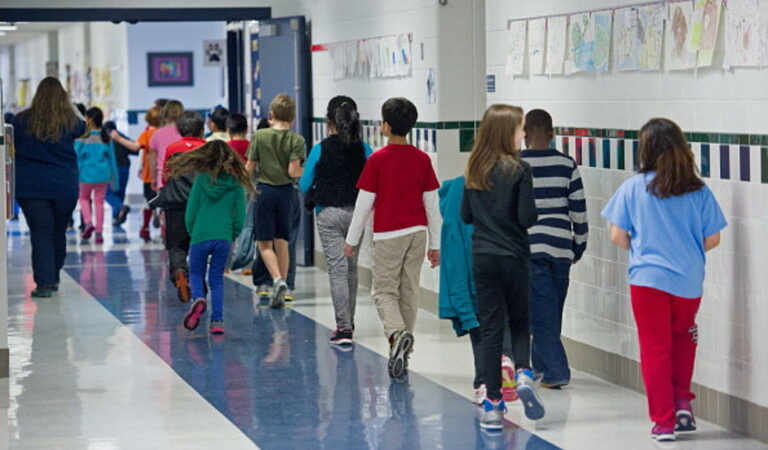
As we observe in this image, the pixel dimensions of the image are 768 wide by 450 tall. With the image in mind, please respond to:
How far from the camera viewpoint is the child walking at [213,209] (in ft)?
31.8

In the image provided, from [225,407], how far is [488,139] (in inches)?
75.0

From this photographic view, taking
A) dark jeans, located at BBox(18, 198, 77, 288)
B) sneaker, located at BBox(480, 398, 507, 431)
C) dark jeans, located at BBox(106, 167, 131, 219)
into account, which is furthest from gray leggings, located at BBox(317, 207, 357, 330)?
dark jeans, located at BBox(106, 167, 131, 219)

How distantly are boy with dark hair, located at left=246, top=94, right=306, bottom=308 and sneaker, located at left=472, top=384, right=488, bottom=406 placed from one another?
3605 mm

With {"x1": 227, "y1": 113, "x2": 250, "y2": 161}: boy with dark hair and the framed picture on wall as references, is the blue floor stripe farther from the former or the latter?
the framed picture on wall

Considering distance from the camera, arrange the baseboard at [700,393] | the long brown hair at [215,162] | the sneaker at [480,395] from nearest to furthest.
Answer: the baseboard at [700,393] → the sneaker at [480,395] → the long brown hair at [215,162]

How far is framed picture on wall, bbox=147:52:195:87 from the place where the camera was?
75.1 ft

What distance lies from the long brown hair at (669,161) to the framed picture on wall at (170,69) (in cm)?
1714

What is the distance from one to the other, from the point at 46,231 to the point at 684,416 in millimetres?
6278

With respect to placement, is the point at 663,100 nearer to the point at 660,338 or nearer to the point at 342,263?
the point at 660,338

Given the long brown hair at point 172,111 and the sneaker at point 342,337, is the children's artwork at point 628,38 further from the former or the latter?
the long brown hair at point 172,111

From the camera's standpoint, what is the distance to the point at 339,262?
29.9 feet

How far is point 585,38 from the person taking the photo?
313 inches

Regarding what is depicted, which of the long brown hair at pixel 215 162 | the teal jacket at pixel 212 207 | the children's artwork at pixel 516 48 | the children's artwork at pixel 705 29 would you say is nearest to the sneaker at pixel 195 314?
the teal jacket at pixel 212 207

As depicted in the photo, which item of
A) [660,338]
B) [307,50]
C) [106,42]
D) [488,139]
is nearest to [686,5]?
[488,139]
